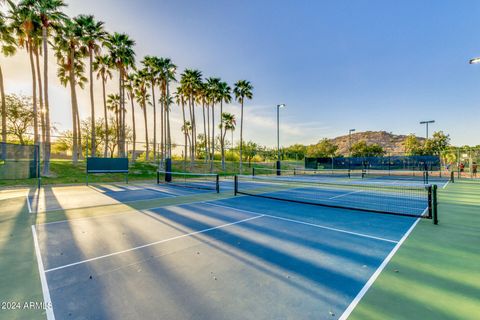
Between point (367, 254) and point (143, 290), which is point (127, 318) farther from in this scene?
point (367, 254)

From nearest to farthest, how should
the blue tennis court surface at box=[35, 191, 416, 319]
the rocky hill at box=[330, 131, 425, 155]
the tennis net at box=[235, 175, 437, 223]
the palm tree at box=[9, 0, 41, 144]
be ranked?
the blue tennis court surface at box=[35, 191, 416, 319]
the tennis net at box=[235, 175, 437, 223]
the palm tree at box=[9, 0, 41, 144]
the rocky hill at box=[330, 131, 425, 155]

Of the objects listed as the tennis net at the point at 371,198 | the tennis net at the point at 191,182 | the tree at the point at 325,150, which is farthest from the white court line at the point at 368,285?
the tree at the point at 325,150

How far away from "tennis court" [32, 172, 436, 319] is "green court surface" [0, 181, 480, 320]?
0.64ft

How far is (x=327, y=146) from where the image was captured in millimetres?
66875

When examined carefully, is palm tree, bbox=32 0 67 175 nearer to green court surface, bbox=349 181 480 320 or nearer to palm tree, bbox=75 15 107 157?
palm tree, bbox=75 15 107 157

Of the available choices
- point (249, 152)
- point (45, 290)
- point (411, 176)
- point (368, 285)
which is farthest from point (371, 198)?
point (249, 152)

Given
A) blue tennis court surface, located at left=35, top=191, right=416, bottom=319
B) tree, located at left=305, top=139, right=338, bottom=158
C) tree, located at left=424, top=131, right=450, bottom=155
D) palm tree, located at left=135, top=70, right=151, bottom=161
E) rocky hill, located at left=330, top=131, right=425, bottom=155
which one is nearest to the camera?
blue tennis court surface, located at left=35, top=191, right=416, bottom=319

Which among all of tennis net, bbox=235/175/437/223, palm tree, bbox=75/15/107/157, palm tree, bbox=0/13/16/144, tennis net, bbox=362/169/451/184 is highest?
palm tree, bbox=75/15/107/157

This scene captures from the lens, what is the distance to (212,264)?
4.04 m

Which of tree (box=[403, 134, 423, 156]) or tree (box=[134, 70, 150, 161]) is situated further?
tree (box=[403, 134, 423, 156])

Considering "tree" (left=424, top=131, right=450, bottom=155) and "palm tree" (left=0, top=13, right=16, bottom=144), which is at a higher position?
"palm tree" (left=0, top=13, right=16, bottom=144)

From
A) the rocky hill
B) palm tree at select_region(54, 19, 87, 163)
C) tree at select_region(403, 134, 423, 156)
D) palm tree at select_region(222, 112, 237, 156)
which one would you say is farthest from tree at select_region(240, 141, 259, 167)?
the rocky hill

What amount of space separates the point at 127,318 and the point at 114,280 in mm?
1092

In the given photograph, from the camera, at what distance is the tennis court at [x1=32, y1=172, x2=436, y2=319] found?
112 inches
